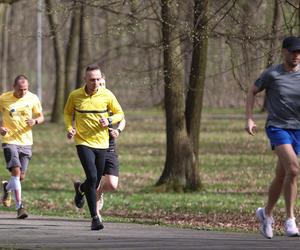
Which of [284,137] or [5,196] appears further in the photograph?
[5,196]

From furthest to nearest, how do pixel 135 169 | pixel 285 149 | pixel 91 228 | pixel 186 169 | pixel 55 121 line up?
pixel 55 121, pixel 135 169, pixel 186 169, pixel 91 228, pixel 285 149

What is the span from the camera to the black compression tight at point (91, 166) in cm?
1228

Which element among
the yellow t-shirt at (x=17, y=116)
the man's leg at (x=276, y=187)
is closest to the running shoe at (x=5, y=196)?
the yellow t-shirt at (x=17, y=116)

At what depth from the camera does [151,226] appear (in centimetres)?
1297

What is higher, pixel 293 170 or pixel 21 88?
pixel 21 88

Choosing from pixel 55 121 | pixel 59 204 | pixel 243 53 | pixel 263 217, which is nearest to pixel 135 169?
pixel 59 204

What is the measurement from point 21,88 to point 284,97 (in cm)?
475

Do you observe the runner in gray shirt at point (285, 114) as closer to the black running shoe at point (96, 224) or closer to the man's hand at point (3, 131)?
the black running shoe at point (96, 224)

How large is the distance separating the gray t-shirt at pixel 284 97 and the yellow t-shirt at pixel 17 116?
4.58m

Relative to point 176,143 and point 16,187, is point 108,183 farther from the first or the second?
point 176,143

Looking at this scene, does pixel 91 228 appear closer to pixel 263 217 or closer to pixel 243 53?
pixel 263 217

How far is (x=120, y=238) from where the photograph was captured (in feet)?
36.6

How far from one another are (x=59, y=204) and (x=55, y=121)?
29.5 metres

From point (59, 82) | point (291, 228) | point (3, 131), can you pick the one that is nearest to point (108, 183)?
point (3, 131)
